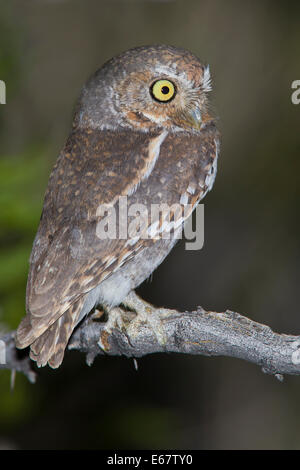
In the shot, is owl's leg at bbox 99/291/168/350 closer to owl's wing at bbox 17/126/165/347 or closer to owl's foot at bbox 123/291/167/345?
owl's foot at bbox 123/291/167/345

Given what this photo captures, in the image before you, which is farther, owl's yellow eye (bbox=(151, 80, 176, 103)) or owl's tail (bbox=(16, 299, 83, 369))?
owl's yellow eye (bbox=(151, 80, 176, 103))

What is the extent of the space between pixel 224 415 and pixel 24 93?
3943mm

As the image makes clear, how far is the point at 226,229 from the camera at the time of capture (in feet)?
20.9

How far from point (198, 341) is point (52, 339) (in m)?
0.66

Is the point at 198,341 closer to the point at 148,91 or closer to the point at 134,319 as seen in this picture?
the point at 134,319

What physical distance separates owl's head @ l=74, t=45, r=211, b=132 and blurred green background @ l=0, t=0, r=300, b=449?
2.43 meters

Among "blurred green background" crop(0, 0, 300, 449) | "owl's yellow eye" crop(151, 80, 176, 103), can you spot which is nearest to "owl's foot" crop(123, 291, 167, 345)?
"owl's yellow eye" crop(151, 80, 176, 103)

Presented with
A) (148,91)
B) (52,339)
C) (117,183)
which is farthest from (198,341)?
A: (148,91)

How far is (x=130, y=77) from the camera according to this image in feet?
9.77

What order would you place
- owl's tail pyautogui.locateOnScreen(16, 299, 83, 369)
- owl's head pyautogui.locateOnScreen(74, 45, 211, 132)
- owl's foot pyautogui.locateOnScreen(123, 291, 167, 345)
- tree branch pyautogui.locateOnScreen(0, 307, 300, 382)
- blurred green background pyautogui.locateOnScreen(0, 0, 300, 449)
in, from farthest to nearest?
1. blurred green background pyautogui.locateOnScreen(0, 0, 300, 449)
2. owl's head pyautogui.locateOnScreen(74, 45, 211, 132)
3. owl's foot pyautogui.locateOnScreen(123, 291, 167, 345)
4. owl's tail pyautogui.locateOnScreen(16, 299, 83, 369)
5. tree branch pyautogui.locateOnScreen(0, 307, 300, 382)

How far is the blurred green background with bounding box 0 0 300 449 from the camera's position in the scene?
5824 mm
